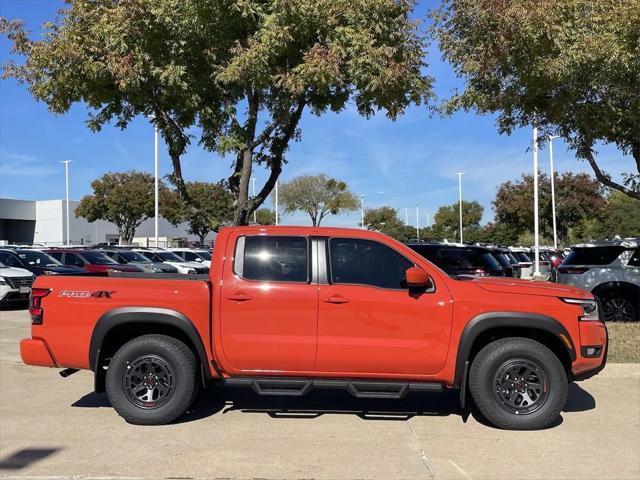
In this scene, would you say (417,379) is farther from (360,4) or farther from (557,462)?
(360,4)

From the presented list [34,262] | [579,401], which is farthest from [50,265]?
[579,401]

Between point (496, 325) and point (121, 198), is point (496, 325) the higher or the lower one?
the lower one

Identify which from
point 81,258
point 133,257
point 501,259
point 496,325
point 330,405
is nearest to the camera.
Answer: point 496,325

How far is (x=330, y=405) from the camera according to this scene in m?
6.42

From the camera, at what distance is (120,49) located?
9.18 meters

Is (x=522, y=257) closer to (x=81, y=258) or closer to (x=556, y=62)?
(x=81, y=258)

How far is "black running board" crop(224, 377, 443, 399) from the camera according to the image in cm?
554

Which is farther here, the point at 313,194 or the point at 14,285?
the point at 313,194

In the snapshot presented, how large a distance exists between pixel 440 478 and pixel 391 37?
7151 mm

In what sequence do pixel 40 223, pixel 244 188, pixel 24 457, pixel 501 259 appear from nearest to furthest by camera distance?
1. pixel 24 457
2. pixel 244 188
3. pixel 501 259
4. pixel 40 223

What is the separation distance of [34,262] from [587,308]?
1693 centimetres

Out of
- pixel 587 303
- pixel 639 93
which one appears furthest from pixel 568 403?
pixel 639 93

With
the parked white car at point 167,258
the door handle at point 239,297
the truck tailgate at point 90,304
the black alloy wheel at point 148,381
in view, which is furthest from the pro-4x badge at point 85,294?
the parked white car at point 167,258

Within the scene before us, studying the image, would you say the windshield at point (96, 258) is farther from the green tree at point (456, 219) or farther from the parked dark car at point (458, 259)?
the green tree at point (456, 219)
